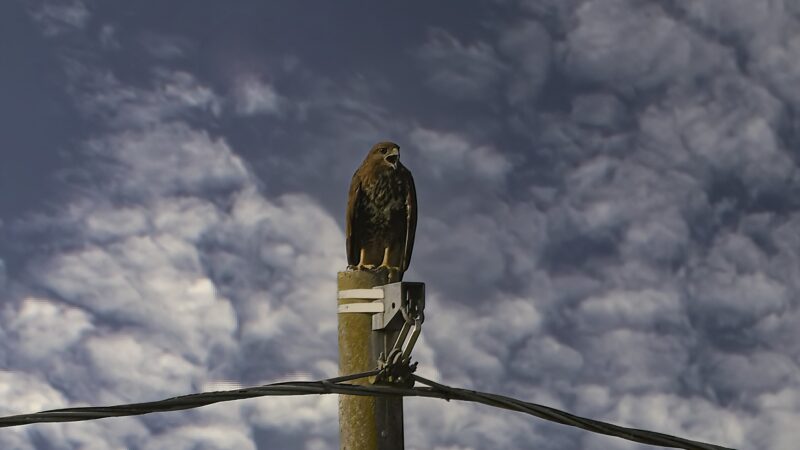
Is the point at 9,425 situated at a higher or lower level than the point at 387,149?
lower

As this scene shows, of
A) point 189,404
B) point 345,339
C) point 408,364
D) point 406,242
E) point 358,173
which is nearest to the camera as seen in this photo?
point 189,404

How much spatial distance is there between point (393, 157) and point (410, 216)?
588 millimetres

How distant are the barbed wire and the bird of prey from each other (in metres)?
2.38

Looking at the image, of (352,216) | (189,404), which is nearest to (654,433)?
(189,404)

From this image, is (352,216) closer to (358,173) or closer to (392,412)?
(358,173)

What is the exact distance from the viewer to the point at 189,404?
357 centimetres

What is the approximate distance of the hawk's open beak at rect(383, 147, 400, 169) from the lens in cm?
693

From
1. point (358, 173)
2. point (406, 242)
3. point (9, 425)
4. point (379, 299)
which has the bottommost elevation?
point (9, 425)

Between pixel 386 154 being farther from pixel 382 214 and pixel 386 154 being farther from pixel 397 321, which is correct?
pixel 397 321

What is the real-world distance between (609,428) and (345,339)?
1.48 metres

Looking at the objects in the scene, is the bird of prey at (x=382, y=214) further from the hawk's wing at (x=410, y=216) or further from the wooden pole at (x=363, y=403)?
the wooden pole at (x=363, y=403)

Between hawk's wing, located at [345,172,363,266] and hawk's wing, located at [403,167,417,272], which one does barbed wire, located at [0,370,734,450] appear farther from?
hawk's wing, located at [345,172,363,266]

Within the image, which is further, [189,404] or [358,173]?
[358,173]

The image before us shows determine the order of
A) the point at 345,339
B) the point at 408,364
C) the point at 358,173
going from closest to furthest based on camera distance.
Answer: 1. the point at 408,364
2. the point at 345,339
3. the point at 358,173
